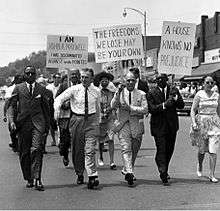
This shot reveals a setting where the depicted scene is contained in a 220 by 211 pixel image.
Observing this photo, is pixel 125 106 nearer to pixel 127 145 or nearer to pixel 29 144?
pixel 127 145

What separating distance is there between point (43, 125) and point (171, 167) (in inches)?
118

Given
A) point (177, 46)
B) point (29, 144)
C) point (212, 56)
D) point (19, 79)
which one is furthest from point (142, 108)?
point (212, 56)

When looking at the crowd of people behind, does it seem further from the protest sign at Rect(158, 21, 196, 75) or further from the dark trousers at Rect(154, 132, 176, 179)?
the protest sign at Rect(158, 21, 196, 75)

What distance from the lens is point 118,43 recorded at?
14.1 m

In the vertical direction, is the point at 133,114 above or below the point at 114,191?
above

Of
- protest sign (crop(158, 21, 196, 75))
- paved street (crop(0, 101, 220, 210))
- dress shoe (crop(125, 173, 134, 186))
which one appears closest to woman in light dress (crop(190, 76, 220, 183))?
paved street (crop(0, 101, 220, 210))

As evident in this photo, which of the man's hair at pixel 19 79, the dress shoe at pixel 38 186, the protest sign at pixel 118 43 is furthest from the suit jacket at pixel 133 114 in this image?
the protest sign at pixel 118 43

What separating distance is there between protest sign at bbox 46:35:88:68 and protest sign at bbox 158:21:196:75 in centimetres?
586

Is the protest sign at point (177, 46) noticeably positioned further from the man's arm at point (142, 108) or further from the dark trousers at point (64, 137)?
the man's arm at point (142, 108)

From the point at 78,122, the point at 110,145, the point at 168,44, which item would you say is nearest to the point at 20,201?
the point at 78,122

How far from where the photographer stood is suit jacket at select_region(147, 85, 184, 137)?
27.3 ft

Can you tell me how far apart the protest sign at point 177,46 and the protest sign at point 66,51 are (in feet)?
19.2

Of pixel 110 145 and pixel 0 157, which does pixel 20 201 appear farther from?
pixel 0 157

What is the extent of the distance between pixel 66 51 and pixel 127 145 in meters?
9.55
